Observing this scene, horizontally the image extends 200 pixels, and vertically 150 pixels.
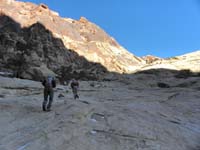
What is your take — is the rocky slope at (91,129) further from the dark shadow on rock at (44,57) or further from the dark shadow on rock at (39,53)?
the dark shadow on rock at (39,53)

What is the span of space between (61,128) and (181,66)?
50738 millimetres

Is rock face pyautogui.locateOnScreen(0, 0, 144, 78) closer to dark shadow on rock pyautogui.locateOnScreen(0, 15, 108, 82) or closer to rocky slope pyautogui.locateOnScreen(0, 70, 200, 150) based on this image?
dark shadow on rock pyautogui.locateOnScreen(0, 15, 108, 82)

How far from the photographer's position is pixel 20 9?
3113 inches

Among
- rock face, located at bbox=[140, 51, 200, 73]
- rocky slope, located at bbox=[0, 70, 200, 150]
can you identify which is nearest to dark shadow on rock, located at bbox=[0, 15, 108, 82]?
rock face, located at bbox=[140, 51, 200, 73]

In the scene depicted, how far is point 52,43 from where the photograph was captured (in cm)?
7031

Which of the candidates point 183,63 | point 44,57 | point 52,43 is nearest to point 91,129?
point 183,63

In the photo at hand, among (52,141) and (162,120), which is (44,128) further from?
(162,120)

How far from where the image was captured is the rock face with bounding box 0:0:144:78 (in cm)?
6419

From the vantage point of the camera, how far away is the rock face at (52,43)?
6419cm

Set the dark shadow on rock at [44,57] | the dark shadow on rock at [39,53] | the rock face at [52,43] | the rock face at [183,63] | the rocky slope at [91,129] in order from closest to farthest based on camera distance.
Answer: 1. the rocky slope at [91,129]
2. the dark shadow on rock at [44,57]
3. the dark shadow on rock at [39,53]
4. the rock face at [183,63]
5. the rock face at [52,43]

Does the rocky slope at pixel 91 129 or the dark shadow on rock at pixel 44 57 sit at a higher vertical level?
the dark shadow on rock at pixel 44 57

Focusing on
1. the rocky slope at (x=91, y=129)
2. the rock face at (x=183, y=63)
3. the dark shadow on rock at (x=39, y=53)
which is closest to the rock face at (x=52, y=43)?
the dark shadow on rock at (x=39, y=53)

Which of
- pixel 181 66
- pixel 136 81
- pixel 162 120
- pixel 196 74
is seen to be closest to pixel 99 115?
pixel 162 120

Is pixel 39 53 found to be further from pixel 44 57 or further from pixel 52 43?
pixel 52 43
